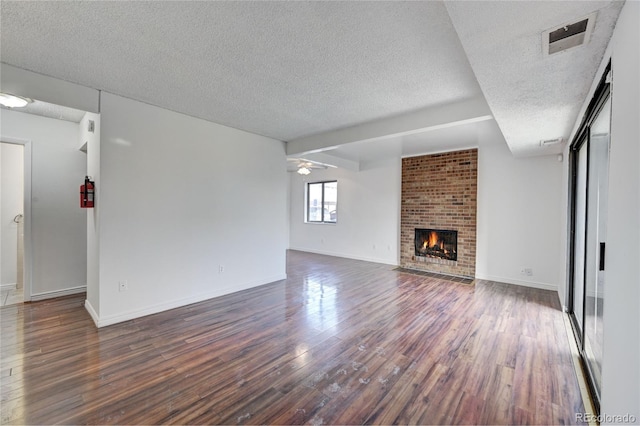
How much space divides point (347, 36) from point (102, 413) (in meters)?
3.01

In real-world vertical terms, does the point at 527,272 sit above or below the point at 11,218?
below

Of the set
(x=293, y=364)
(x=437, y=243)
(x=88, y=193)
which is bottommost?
(x=293, y=364)

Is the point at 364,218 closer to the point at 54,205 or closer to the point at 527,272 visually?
the point at 527,272

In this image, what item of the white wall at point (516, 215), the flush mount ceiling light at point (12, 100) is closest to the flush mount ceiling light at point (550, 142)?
the white wall at point (516, 215)

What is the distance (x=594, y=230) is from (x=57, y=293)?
21.6 feet

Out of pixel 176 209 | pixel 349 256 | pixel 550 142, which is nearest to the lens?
pixel 176 209

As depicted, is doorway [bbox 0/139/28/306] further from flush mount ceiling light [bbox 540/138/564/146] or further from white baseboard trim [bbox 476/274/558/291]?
white baseboard trim [bbox 476/274/558/291]

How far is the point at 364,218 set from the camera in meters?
7.20

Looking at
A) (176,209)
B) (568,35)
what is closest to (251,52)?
(568,35)

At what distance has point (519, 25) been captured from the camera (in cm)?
136

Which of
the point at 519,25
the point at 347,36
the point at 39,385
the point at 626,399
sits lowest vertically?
the point at 39,385

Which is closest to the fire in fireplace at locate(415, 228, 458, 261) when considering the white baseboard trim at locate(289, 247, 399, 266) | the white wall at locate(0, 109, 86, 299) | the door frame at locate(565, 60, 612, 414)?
the white baseboard trim at locate(289, 247, 399, 266)

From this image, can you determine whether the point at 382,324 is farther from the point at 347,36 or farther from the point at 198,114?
the point at 198,114

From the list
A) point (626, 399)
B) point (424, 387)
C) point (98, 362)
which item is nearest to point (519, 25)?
point (626, 399)
